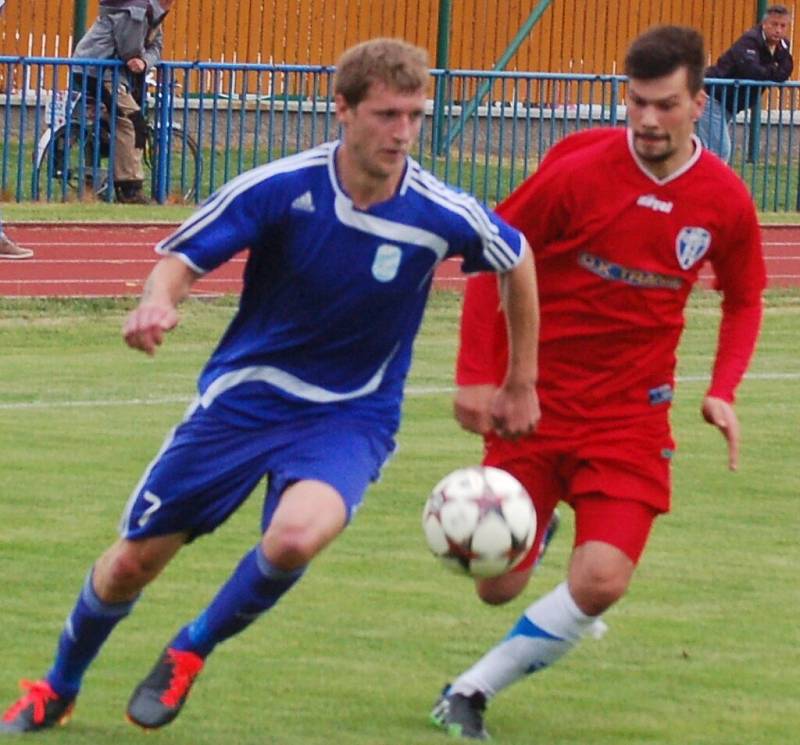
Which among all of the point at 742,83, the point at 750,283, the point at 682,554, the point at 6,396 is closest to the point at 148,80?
the point at 742,83

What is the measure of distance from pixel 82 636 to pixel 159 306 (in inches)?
40.1

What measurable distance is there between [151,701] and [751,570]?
3.08 meters

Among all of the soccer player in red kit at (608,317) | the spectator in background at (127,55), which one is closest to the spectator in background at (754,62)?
the spectator in background at (127,55)

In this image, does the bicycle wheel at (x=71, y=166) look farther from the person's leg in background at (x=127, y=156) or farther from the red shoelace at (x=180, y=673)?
the red shoelace at (x=180, y=673)

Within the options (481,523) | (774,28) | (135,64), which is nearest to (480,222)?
(481,523)

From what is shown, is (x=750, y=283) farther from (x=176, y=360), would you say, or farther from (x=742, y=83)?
(x=742, y=83)

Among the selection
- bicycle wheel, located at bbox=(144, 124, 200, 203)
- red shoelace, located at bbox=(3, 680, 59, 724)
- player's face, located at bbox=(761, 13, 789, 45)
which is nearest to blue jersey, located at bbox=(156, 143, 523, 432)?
red shoelace, located at bbox=(3, 680, 59, 724)

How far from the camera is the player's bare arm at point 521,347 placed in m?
5.66

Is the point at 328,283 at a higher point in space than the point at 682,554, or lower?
higher

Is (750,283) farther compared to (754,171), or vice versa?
(754,171)

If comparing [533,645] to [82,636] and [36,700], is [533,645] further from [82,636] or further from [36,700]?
[36,700]

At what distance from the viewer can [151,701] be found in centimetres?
554

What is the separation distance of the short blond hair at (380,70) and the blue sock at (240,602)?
1120mm

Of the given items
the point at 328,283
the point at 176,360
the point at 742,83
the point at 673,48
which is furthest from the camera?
the point at 742,83
